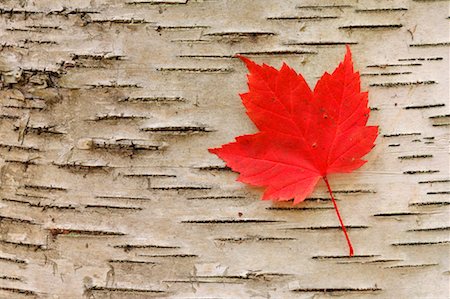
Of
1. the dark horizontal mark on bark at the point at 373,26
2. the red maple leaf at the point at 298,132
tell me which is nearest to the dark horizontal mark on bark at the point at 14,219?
the red maple leaf at the point at 298,132

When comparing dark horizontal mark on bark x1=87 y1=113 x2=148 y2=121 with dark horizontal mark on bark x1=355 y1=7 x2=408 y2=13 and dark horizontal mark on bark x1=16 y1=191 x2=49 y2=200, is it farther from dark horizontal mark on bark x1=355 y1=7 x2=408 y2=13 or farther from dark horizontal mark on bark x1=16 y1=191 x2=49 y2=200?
dark horizontal mark on bark x1=355 y1=7 x2=408 y2=13

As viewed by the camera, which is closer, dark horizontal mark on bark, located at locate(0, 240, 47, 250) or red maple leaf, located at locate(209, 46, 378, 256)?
red maple leaf, located at locate(209, 46, 378, 256)

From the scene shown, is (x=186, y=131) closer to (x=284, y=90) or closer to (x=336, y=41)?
(x=284, y=90)

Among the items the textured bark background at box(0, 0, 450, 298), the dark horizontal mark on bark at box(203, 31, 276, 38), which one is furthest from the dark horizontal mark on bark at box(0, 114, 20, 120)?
the dark horizontal mark on bark at box(203, 31, 276, 38)

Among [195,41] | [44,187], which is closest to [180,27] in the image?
[195,41]

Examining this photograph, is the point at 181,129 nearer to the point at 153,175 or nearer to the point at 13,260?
the point at 153,175

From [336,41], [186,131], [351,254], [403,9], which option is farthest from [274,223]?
[403,9]

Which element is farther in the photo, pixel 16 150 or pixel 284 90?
pixel 16 150
